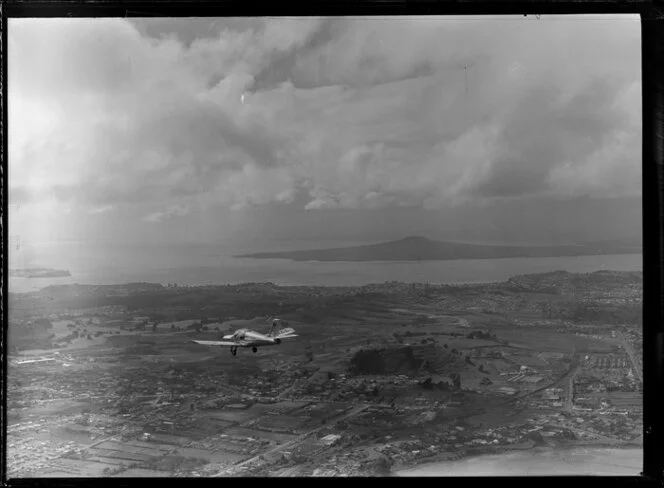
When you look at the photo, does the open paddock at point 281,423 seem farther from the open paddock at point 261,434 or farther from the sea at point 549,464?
the sea at point 549,464

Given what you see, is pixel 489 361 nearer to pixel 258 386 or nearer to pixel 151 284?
pixel 258 386

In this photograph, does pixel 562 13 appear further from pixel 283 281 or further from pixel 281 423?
pixel 281 423

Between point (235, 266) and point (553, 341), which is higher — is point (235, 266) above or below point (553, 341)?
above

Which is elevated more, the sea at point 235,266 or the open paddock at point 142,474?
the sea at point 235,266

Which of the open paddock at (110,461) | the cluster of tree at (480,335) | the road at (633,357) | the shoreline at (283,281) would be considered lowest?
the open paddock at (110,461)

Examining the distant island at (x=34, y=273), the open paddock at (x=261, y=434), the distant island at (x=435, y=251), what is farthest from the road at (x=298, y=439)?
the distant island at (x=34, y=273)

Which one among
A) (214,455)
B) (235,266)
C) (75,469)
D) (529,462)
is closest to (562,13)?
(235,266)
